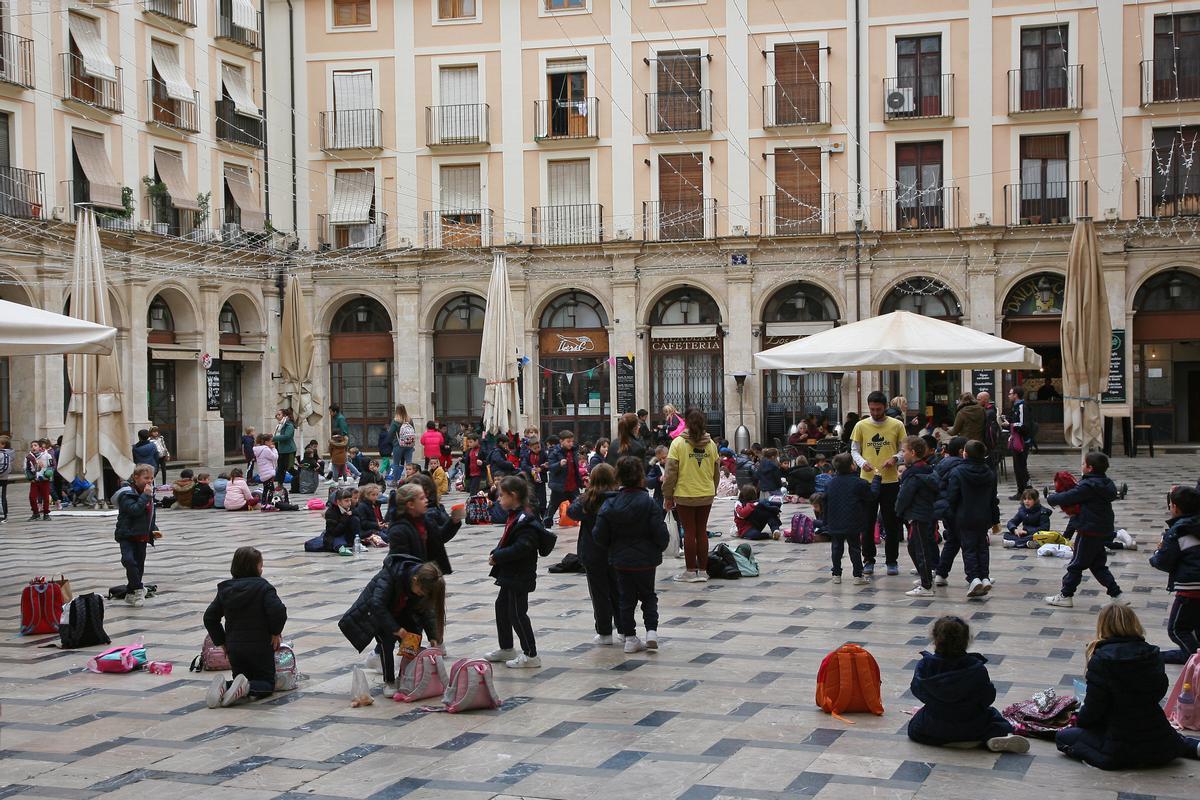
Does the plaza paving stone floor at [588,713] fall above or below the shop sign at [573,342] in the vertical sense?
below

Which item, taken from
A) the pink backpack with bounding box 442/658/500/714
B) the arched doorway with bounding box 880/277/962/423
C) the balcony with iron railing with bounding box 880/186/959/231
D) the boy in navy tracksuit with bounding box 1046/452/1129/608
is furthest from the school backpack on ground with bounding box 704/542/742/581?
the balcony with iron railing with bounding box 880/186/959/231

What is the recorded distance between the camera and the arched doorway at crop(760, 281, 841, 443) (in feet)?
104

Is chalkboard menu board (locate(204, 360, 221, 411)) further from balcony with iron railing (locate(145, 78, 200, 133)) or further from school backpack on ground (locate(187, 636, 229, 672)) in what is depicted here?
school backpack on ground (locate(187, 636, 229, 672))

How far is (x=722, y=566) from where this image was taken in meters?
12.6

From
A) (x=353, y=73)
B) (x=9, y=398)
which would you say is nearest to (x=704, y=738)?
(x=9, y=398)

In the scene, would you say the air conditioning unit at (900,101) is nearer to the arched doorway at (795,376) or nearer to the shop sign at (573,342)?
the arched doorway at (795,376)

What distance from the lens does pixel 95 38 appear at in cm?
2834

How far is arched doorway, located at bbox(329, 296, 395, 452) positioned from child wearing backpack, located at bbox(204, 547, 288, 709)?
2652 centimetres

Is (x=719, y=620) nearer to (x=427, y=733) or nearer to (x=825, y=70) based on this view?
(x=427, y=733)

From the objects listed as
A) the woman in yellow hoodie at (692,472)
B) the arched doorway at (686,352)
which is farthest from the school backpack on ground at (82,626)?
the arched doorway at (686,352)

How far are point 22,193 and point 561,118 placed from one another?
13436mm

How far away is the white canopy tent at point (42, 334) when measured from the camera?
10734mm

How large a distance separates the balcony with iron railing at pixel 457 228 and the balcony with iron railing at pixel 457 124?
183 centimetres

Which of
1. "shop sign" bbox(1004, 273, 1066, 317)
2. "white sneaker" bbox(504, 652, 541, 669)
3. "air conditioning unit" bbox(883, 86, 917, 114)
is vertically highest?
"air conditioning unit" bbox(883, 86, 917, 114)
